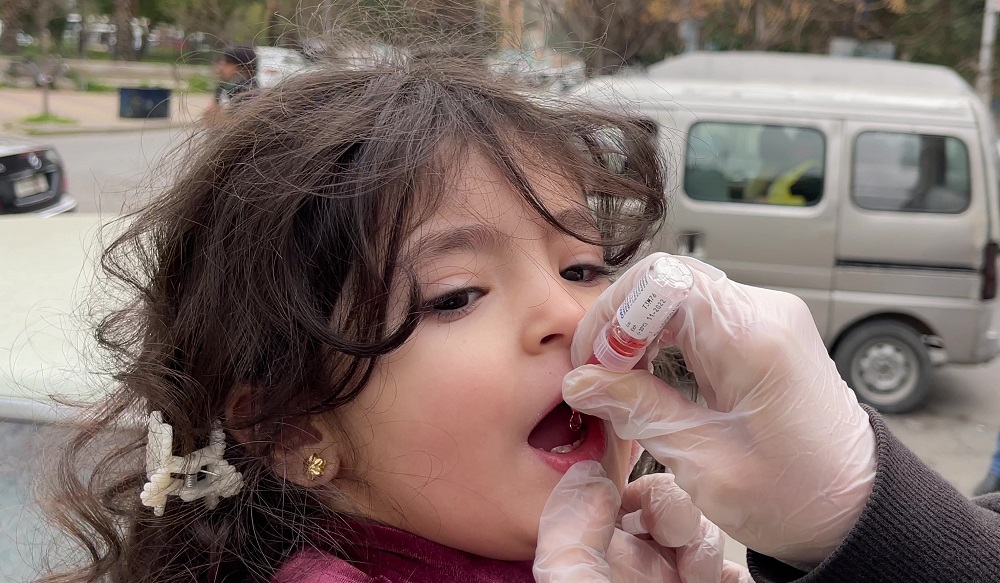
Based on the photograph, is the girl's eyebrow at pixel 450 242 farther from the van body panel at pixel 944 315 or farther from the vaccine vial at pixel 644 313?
the van body panel at pixel 944 315

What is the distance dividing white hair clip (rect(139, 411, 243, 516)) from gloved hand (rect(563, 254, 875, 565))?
1.81 ft

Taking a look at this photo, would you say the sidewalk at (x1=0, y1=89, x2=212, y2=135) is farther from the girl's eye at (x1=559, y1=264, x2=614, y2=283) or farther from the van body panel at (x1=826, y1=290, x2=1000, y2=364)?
the girl's eye at (x1=559, y1=264, x2=614, y2=283)

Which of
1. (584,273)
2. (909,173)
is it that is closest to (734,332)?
(584,273)

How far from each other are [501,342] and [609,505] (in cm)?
29

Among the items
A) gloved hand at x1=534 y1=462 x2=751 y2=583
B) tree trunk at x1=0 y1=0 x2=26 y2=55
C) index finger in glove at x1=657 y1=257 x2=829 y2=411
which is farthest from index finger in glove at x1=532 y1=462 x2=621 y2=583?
tree trunk at x1=0 y1=0 x2=26 y2=55

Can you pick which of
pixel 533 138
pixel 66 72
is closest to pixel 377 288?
pixel 533 138

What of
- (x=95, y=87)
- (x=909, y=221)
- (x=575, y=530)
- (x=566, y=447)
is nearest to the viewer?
(x=575, y=530)

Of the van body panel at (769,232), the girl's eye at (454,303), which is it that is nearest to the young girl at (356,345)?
the girl's eye at (454,303)

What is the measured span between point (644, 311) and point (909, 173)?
4837 millimetres

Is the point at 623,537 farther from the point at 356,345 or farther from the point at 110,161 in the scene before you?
the point at 110,161

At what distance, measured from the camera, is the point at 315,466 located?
1.29 m

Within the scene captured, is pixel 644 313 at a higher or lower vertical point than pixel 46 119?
higher

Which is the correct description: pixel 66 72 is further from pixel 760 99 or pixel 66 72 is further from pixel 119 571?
pixel 119 571

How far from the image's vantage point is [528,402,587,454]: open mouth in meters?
1.26
